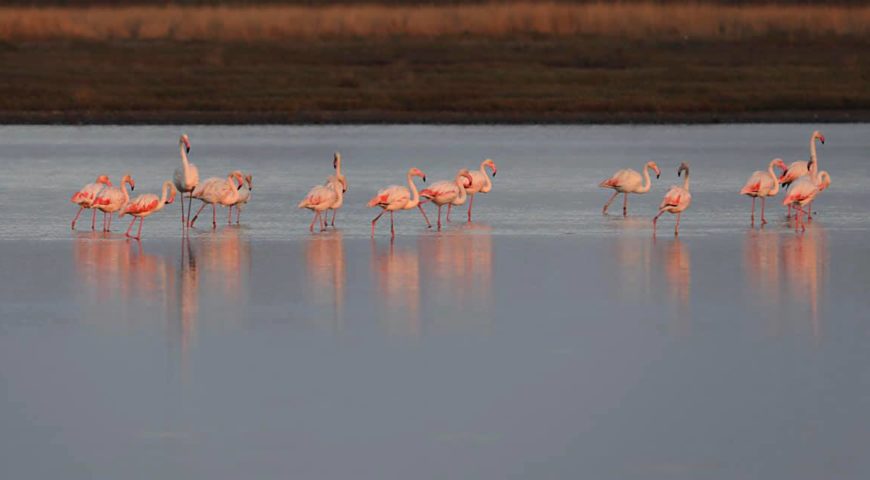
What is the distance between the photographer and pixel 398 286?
1212cm

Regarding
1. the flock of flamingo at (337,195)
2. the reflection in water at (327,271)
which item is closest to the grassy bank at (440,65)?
the flock of flamingo at (337,195)

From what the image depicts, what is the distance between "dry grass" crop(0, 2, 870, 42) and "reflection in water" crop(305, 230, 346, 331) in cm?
3300

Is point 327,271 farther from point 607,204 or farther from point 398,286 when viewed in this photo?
point 607,204

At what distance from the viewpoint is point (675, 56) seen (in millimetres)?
44219

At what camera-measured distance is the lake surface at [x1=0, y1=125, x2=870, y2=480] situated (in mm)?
7348

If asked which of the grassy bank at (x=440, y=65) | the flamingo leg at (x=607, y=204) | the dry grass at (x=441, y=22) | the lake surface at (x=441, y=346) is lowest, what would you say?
the lake surface at (x=441, y=346)

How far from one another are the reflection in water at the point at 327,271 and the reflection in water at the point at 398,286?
251 mm

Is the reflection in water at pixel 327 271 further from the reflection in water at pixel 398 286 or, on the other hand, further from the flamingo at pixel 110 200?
the flamingo at pixel 110 200

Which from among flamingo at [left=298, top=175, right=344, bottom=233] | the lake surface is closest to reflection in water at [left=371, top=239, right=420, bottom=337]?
the lake surface

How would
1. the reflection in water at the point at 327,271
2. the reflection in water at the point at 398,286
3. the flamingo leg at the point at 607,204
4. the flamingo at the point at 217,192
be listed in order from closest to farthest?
the reflection in water at the point at 398,286 < the reflection in water at the point at 327,271 < the flamingo at the point at 217,192 < the flamingo leg at the point at 607,204

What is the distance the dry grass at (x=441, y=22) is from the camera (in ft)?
159

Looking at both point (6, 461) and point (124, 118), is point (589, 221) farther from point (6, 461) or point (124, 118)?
point (124, 118)

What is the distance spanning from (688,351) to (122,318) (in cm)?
331

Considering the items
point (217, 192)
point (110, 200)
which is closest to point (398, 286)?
point (110, 200)
